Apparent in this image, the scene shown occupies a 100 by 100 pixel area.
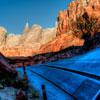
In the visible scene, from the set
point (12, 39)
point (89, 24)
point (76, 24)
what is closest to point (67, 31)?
point (76, 24)

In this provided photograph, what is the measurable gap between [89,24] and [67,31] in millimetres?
18148

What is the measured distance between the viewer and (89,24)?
4778 cm

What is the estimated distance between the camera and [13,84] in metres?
7.00

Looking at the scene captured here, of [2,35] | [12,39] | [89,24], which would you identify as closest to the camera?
[89,24]

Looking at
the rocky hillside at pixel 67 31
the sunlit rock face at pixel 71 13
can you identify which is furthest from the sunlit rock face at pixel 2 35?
the sunlit rock face at pixel 71 13

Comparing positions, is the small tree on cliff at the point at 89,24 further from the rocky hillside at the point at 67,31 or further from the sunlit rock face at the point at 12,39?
the sunlit rock face at the point at 12,39

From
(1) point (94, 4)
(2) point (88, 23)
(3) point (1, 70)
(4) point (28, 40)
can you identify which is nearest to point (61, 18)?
(1) point (94, 4)

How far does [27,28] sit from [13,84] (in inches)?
5676

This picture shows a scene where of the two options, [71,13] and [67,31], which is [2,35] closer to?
[71,13]

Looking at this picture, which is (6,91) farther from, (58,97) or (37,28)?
(37,28)

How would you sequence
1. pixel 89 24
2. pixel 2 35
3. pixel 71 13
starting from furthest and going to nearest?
pixel 2 35
pixel 71 13
pixel 89 24

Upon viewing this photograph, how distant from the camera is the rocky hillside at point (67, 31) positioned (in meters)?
48.8

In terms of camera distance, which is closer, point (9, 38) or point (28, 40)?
point (28, 40)

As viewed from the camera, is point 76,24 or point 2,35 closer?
point 76,24
